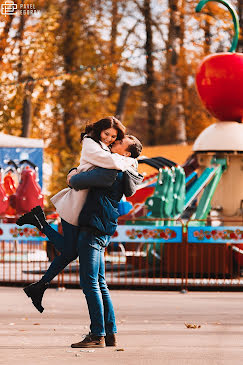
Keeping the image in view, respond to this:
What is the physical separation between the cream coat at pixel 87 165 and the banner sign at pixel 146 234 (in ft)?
19.3

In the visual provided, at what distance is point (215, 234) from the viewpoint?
13.6 m

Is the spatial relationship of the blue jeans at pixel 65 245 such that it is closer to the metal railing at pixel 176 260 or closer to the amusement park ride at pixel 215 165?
the metal railing at pixel 176 260

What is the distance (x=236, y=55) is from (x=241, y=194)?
2.35 meters

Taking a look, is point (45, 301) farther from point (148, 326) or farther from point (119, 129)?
point (119, 129)

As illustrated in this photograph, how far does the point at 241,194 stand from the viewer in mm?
16281

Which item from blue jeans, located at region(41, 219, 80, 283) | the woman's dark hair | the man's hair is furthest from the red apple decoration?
blue jeans, located at region(41, 219, 80, 283)

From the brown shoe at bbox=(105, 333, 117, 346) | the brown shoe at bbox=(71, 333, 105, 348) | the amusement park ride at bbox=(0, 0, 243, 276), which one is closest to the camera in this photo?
the brown shoe at bbox=(71, 333, 105, 348)

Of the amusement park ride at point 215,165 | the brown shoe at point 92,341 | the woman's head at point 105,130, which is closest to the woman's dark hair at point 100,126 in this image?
the woman's head at point 105,130

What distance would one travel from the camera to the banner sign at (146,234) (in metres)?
13.6

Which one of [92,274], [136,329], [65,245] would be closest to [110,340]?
[92,274]

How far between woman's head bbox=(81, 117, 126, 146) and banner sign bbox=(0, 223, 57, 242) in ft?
20.1

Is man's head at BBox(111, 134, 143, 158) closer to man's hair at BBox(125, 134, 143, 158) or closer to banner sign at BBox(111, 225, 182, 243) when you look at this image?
man's hair at BBox(125, 134, 143, 158)

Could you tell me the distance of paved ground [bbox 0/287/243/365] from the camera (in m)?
7.41

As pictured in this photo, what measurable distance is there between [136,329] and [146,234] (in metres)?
4.44
